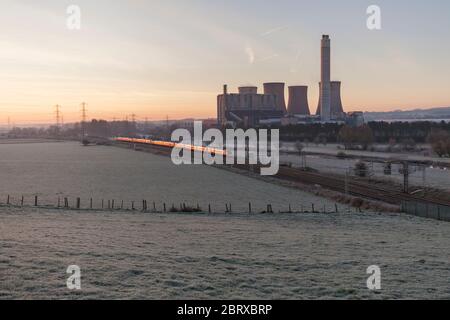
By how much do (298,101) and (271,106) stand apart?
910cm

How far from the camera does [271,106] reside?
132875 millimetres

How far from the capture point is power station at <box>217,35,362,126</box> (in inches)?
4887

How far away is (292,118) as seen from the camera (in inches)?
4722

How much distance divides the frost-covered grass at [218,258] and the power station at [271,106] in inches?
4068

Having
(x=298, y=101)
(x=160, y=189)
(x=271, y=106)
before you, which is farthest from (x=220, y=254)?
(x=298, y=101)

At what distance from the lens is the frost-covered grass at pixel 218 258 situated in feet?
25.0

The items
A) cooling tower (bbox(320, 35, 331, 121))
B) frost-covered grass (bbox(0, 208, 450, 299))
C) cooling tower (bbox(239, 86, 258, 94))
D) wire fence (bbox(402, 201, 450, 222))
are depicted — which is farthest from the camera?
cooling tower (bbox(239, 86, 258, 94))

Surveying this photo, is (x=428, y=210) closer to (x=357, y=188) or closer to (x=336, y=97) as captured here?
(x=357, y=188)

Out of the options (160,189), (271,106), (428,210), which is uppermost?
(271,106)

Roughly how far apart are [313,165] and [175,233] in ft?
127

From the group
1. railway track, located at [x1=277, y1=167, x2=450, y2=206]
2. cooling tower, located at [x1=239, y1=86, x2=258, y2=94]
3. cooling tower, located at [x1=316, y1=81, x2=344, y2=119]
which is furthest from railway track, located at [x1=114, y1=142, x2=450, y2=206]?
cooling tower, located at [x1=239, y1=86, x2=258, y2=94]

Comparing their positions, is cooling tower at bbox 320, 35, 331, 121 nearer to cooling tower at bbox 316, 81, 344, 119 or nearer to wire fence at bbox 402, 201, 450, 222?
cooling tower at bbox 316, 81, 344, 119
